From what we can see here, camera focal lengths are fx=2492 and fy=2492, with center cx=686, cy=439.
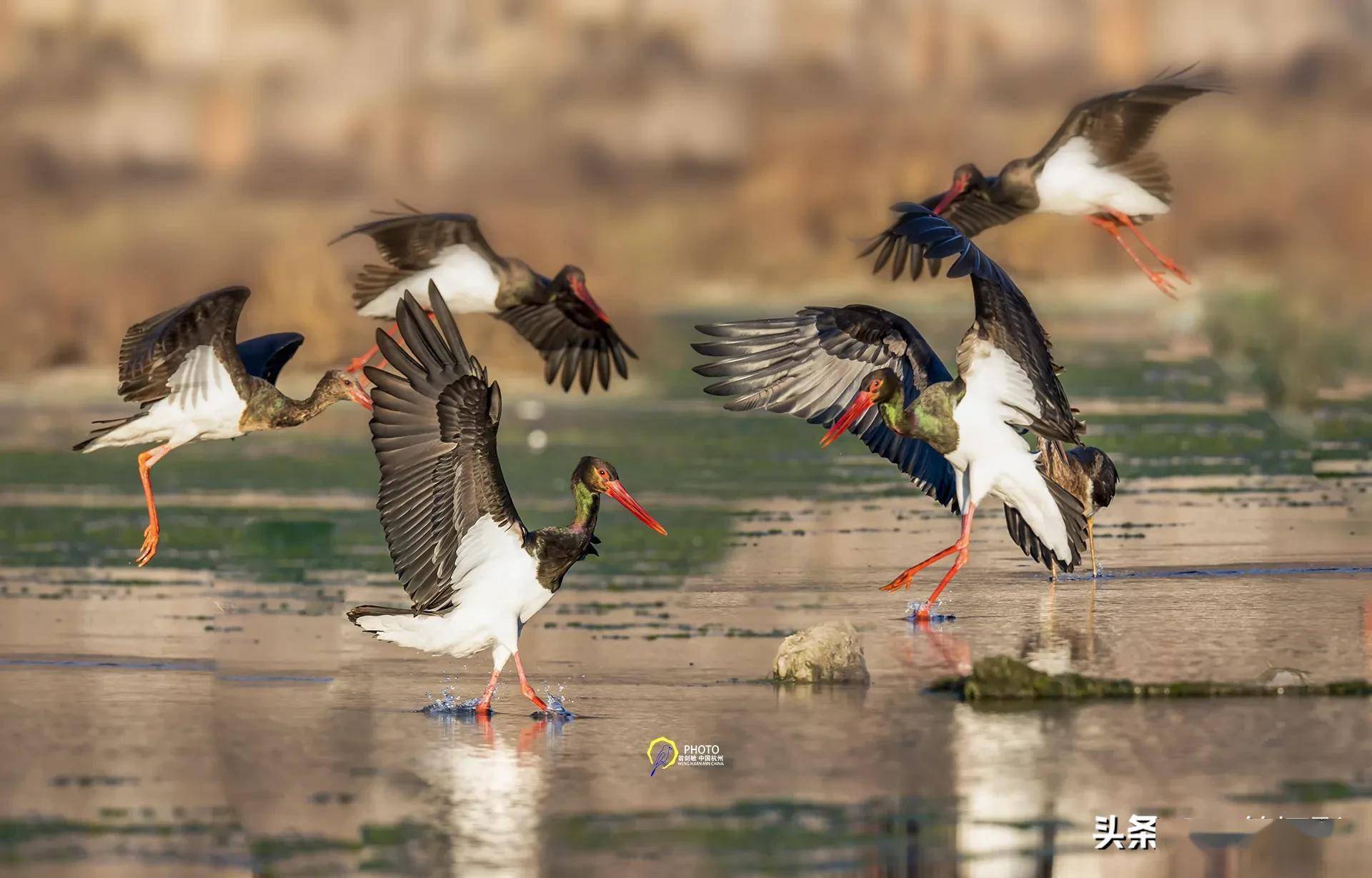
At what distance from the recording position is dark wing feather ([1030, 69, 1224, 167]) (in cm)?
1405

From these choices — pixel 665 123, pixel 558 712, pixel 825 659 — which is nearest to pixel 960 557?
pixel 825 659

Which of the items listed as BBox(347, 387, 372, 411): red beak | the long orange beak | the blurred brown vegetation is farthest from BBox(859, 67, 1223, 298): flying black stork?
the blurred brown vegetation

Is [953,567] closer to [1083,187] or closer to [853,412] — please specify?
[853,412]

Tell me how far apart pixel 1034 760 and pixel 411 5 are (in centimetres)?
2521

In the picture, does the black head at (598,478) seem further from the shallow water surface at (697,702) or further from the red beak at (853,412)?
the red beak at (853,412)

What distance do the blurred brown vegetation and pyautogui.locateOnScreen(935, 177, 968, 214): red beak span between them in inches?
521

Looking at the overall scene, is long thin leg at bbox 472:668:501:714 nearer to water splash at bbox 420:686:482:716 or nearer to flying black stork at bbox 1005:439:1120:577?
water splash at bbox 420:686:482:716

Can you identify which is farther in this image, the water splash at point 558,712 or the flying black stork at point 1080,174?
the flying black stork at point 1080,174

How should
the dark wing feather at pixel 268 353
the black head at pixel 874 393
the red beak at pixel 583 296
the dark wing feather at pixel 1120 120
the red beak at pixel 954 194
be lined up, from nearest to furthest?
the black head at pixel 874 393, the dark wing feather at pixel 268 353, the red beak at pixel 583 296, the dark wing feather at pixel 1120 120, the red beak at pixel 954 194

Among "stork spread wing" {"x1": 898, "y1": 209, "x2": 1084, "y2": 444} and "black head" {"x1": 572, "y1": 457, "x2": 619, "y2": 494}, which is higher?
"stork spread wing" {"x1": 898, "y1": 209, "x2": 1084, "y2": 444}

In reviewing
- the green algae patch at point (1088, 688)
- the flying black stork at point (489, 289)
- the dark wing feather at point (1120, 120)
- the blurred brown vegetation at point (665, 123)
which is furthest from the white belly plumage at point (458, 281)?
the blurred brown vegetation at point (665, 123)

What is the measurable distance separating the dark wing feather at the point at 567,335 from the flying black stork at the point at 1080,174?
1.59m

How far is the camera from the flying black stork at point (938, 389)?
38.8 ft

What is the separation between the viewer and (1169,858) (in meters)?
8.01
